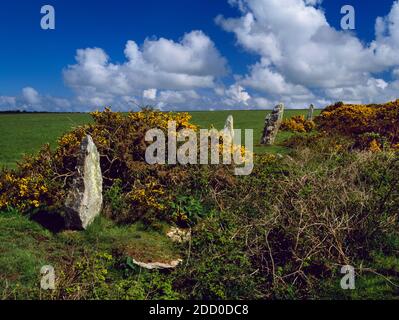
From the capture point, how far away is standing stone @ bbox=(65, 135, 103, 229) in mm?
10547

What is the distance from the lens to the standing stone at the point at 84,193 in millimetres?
10547

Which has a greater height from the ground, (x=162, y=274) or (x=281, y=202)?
(x=281, y=202)

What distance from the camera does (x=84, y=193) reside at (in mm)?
10672

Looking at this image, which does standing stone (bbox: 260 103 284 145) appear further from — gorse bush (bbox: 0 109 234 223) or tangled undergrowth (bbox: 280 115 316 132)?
gorse bush (bbox: 0 109 234 223)

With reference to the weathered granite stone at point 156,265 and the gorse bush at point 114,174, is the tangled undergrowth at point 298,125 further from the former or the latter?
the weathered granite stone at point 156,265

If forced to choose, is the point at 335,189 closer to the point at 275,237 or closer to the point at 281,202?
the point at 281,202

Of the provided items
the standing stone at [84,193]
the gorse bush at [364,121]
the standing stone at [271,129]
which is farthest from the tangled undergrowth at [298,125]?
the standing stone at [84,193]

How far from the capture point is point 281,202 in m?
10.5

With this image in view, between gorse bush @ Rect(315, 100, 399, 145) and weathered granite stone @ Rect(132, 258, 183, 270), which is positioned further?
gorse bush @ Rect(315, 100, 399, 145)

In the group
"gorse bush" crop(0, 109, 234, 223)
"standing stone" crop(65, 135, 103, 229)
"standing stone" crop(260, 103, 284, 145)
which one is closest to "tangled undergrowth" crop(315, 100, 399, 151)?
"standing stone" crop(260, 103, 284, 145)

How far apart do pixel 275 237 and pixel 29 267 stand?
5234 mm
